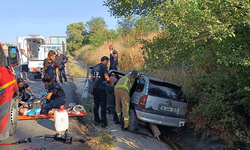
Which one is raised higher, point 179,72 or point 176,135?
point 179,72

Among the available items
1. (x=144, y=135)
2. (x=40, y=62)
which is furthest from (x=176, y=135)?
(x=40, y=62)

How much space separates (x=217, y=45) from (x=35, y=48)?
824 inches

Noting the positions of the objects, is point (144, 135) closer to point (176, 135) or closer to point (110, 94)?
point (176, 135)

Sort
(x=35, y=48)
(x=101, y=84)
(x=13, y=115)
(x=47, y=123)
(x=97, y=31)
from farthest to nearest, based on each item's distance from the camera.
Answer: (x=97, y=31)
(x=35, y=48)
(x=101, y=84)
(x=47, y=123)
(x=13, y=115)

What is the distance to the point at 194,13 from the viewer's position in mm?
4965

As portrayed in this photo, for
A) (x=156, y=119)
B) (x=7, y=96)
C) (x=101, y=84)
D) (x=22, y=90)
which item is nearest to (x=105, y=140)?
(x=156, y=119)

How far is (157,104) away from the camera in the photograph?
5.89 meters

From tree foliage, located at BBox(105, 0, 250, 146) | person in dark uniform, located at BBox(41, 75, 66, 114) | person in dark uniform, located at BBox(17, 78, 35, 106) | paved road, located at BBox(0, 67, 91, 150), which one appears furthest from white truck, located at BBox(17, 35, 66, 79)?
tree foliage, located at BBox(105, 0, 250, 146)

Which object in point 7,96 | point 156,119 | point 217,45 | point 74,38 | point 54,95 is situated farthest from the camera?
point 74,38

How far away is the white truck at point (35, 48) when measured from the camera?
562 inches

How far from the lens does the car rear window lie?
5969 mm

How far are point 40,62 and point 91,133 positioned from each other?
1000 centimetres

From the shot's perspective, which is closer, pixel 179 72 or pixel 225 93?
pixel 225 93

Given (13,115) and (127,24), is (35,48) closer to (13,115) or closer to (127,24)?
(127,24)
